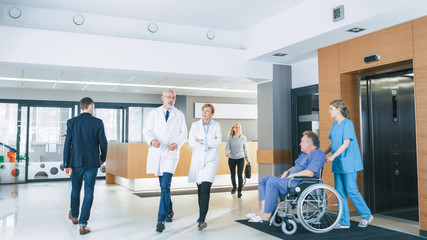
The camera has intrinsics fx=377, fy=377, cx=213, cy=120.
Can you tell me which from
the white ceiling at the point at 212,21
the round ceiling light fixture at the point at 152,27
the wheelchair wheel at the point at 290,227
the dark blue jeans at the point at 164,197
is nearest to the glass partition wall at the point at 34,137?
the white ceiling at the point at 212,21

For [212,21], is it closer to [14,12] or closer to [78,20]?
[78,20]

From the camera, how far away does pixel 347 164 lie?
4.30 m

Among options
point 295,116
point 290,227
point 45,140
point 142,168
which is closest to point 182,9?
point 295,116

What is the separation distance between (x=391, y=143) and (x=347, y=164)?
4.01ft

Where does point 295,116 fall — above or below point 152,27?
Answer: below

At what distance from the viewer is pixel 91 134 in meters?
4.08

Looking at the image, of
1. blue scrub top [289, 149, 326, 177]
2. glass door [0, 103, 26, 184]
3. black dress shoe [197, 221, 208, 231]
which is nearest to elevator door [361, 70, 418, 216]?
blue scrub top [289, 149, 326, 177]

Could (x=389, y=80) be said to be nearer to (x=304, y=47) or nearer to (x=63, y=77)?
(x=304, y=47)

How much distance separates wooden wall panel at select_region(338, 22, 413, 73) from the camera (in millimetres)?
4270

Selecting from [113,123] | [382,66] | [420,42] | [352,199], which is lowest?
[352,199]

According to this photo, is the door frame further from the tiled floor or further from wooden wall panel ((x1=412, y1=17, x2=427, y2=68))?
wooden wall panel ((x1=412, y1=17, x2=427, y2=68))

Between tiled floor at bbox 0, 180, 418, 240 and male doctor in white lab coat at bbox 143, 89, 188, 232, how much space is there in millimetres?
441

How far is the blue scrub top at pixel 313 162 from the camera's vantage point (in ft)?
13.1

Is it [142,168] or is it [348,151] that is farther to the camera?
[142,168]
